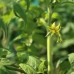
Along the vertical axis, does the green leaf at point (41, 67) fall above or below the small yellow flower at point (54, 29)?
below

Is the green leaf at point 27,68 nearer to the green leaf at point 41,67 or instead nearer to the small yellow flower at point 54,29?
the green leaf at point 41,67

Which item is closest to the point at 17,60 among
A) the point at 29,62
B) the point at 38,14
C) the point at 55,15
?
the point at 29,62

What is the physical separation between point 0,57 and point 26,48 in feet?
1.58

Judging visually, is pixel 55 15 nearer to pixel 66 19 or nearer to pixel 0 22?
pixel 0 22

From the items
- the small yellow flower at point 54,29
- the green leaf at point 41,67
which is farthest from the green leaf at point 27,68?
the small yellow flower at point 54,29

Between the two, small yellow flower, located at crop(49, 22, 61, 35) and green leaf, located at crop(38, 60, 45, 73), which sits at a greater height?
small yellow flower, located at crop(49, 22, 61, 35)

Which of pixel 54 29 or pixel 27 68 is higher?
pixel 54 29

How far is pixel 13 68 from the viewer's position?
175cm

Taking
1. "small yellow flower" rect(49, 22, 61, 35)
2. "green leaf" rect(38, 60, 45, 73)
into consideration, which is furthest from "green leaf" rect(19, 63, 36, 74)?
"small yellow flower" rect(49, 22, 61, 35)

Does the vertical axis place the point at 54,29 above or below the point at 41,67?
above

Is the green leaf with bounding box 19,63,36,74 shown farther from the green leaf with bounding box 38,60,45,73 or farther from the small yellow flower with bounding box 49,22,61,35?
the small yellow flower with bounding box 49,22,61,35

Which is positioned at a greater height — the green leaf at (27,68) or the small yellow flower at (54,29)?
the small yellow flower at (54,29)

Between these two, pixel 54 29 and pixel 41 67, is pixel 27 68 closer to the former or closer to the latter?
pixel 41 67

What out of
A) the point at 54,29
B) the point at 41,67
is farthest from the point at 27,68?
the point at 54,29
